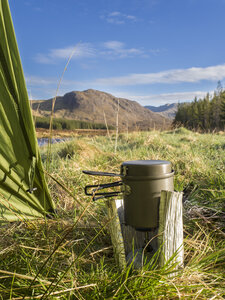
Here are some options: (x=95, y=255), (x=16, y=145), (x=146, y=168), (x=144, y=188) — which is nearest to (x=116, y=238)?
(x=95, y=255)

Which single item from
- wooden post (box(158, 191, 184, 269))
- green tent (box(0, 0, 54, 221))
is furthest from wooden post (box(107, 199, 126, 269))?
green tent (box(0, 0, 54, 221))

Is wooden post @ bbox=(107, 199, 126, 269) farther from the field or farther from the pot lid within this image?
the pot lid

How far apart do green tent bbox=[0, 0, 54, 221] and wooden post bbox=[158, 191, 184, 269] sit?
1.01m

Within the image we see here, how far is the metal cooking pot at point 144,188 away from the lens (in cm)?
135

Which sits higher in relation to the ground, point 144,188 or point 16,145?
point 16,145

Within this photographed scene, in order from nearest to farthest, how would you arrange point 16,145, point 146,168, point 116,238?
point 146,168 < point 116,238 < point 16,145

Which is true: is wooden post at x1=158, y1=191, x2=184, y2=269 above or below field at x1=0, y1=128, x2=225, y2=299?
above

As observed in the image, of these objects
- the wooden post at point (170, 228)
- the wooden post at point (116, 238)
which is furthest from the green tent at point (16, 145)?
the wooden post at point (170, 228)

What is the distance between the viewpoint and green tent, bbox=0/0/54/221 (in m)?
1.63

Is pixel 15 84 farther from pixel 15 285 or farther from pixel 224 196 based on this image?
pixel 224 196

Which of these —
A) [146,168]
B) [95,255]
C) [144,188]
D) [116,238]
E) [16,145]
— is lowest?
[95,255]

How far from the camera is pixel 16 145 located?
1829 mm

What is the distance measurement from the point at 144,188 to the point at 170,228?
29 cm

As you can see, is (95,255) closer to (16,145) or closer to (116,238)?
(116,238)
